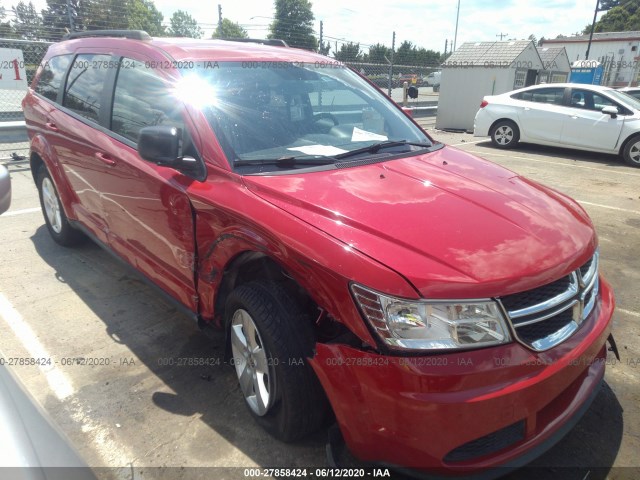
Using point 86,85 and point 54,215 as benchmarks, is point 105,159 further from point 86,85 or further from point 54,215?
point 54,215

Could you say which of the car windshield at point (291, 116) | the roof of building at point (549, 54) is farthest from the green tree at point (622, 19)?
the car windshield at point (291, 116)

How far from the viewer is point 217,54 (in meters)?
2.99

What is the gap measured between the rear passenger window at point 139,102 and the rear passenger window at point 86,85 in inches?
11.5

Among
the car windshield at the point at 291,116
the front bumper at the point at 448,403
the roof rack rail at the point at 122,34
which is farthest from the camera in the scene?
the roof rack rail at the point at 122,34

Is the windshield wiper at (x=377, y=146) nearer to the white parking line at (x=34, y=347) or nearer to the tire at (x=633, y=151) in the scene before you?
the white parking line at (x=34, y=347)

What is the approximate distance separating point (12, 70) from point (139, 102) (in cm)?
722

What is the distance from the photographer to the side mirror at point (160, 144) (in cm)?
240

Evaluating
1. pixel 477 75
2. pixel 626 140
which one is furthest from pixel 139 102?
pixel 477 75

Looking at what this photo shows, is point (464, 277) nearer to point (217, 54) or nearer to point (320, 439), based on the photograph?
point (320, 439)

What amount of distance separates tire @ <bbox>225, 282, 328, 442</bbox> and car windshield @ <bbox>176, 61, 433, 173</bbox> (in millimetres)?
718

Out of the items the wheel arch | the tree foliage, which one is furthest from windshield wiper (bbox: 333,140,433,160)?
the tree foliage

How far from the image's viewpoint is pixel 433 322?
1729 millimetres

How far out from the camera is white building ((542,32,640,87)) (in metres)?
42.4

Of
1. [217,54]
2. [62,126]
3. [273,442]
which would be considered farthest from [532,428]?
[62,126]
